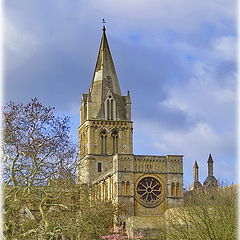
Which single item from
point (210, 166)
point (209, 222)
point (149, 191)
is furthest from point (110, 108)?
point (209, 222)

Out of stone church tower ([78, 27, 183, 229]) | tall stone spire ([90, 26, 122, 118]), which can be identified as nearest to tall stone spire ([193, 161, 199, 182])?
stone church tower ([78, 27, 183, 229])

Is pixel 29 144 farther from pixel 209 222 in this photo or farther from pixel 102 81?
pixel 102 81

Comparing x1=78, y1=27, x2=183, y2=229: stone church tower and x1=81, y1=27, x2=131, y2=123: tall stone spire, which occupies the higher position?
x1=81, y1=27, x2=131, y2=123: tall stone spire

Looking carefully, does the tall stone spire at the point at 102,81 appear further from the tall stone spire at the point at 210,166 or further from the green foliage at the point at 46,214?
the green foliage at the point at 46,214

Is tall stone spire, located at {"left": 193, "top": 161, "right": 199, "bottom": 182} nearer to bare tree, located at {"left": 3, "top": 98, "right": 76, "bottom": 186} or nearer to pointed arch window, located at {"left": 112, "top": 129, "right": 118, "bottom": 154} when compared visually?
pointed arch window, located at {"left": 112, "top": 129, "right": 118, "bottom": 154}

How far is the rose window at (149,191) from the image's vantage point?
7100cm

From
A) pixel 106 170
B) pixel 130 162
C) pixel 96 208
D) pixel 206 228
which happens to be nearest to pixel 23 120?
pixel 206 228

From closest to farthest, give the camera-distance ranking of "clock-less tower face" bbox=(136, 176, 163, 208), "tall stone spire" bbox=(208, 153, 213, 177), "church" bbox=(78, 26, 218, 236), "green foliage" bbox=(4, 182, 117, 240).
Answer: "green foliage" bbox=(4, 182, 117, 240) → "church" bbox=(78, 26, 218, 236) → "clock-less tower face" bbox=(136, 176, 163, 208) → "tall stone spire" bbox=(208, 153, 213, 177)

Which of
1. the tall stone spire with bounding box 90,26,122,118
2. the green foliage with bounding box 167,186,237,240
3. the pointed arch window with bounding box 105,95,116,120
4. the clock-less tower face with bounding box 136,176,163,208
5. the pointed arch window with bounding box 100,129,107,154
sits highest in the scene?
the tall stone spire with bounding box 90,26,122,118

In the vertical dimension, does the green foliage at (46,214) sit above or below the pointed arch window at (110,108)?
below

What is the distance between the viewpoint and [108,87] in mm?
83375

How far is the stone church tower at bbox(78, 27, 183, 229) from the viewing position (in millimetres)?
70625

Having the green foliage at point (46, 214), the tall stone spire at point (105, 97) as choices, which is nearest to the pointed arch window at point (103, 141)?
the tall stone spire at point (105, 97)

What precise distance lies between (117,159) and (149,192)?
4.55 meters
